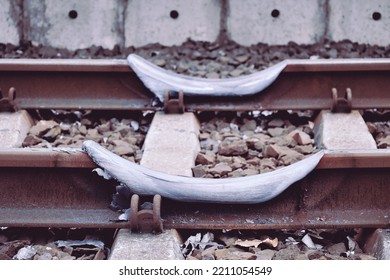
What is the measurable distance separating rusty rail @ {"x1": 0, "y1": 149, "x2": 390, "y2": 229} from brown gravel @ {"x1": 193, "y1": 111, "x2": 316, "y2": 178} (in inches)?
19.8

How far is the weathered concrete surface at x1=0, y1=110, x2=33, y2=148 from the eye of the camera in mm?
4074

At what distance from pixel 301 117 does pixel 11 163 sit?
217 cm

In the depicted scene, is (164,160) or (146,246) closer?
(146,246)

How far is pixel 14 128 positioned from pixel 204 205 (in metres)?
1.68

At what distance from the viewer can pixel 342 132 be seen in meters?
4.12

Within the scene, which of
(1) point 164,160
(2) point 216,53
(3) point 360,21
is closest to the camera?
(1) point 164,160

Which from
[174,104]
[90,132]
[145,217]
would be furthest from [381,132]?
[145,217]

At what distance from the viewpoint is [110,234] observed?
3115 millimetres

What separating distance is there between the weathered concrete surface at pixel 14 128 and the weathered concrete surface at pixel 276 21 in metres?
2.31

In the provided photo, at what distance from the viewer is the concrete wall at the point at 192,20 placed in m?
6.02

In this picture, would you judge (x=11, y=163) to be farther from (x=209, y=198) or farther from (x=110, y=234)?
(x=209, y=198)

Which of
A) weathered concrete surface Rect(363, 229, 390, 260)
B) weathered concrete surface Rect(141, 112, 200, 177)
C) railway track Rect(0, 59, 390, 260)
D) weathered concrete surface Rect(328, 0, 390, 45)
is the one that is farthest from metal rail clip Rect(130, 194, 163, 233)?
weathered concrete surface Rect(328, 0, 390, 45)

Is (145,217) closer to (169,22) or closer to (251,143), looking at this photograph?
(251,143)
